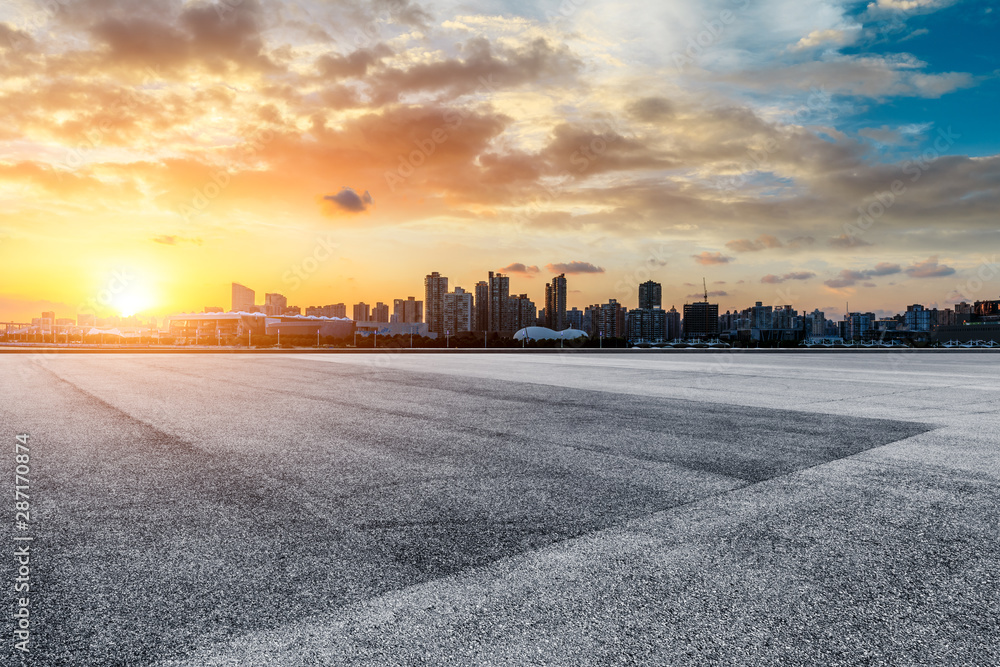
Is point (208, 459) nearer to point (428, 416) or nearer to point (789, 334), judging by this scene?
point (428, 416)

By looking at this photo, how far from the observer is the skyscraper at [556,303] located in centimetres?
16625

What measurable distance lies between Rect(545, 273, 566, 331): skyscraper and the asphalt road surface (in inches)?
6168

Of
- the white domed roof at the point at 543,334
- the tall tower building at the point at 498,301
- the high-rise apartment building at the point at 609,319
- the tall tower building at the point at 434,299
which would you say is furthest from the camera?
the high-rise apartment building at the point at 609,319

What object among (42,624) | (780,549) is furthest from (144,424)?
(780,549)

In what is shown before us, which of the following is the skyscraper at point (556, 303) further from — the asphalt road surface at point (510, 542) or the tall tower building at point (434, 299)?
the asphalt road surface at point (510, 542)

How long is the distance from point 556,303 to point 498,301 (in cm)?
1776

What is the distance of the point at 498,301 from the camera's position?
543ft

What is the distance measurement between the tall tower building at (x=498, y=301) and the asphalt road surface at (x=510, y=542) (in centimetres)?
15439

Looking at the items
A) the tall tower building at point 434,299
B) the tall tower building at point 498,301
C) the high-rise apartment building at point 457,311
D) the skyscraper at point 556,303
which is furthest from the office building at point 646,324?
the tall tower building at point 434,299

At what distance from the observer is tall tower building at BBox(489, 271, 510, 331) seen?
164 metres

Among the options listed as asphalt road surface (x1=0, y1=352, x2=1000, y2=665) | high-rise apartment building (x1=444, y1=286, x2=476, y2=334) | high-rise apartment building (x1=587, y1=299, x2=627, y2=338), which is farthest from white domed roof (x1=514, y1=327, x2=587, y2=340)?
asphalt road surface (x1=0, y1=352, x2=1000, y2=665)

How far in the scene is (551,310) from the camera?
172375mm

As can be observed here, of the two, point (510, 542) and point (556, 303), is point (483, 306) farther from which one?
point (510, 542)

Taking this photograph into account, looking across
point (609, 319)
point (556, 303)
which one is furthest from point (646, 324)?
point (556, 303)
